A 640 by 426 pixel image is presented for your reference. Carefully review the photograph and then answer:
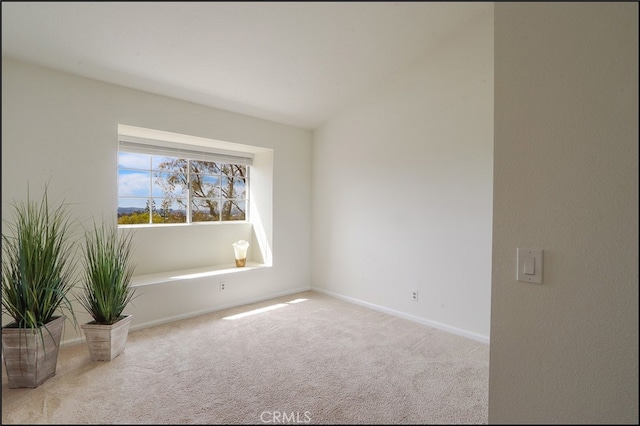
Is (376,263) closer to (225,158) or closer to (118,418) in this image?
(225,158)

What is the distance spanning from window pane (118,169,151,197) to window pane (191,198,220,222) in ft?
1.81

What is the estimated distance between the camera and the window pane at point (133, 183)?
8.86 ft

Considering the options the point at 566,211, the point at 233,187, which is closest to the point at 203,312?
the point at 233,187

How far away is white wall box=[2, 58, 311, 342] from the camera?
73 centimetres

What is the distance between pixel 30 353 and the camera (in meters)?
1.47

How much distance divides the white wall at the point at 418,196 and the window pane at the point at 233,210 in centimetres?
112

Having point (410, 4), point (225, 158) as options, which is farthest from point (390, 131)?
point (410, 4)

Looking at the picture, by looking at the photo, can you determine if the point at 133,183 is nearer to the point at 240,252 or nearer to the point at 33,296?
the point at 240,252

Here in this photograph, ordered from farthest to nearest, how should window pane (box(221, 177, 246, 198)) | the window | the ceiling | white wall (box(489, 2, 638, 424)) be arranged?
→ window pane (box(221, 177, 246, 198)) → the window → white wall (box(489, 2, 638, 424)) → the ceiling

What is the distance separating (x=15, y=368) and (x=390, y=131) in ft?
10.4

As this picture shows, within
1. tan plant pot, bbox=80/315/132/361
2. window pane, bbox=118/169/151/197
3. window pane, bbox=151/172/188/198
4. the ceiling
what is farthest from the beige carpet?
window pane, bbox=151/172/188/198

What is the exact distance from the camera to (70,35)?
0.82m

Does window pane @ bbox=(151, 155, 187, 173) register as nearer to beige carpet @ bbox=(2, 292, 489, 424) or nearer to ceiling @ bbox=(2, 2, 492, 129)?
beige carpet @ bbox=(2, 292, 489, 424)

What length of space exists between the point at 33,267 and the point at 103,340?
0.84m
